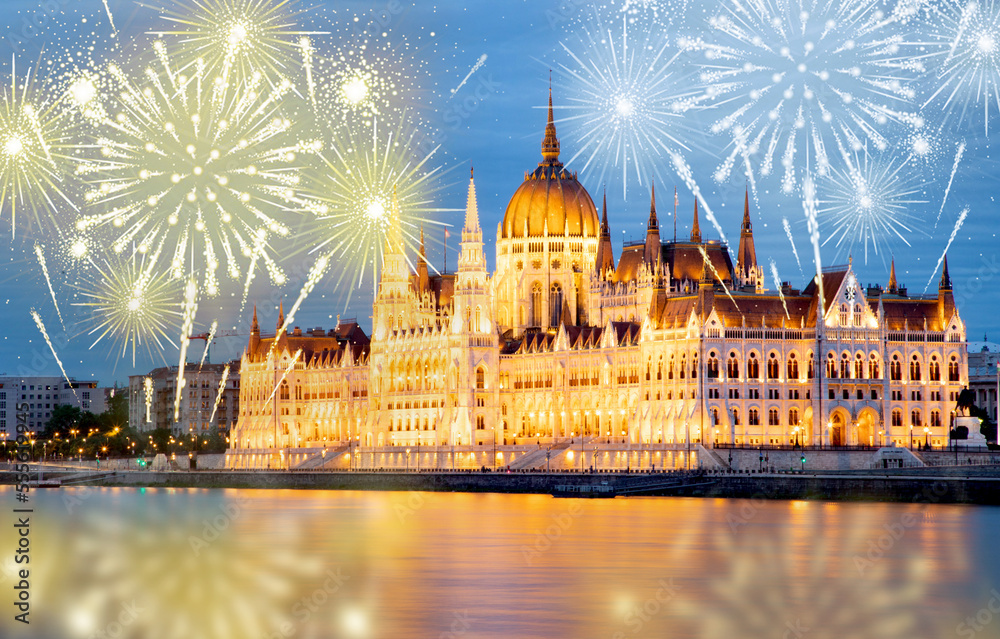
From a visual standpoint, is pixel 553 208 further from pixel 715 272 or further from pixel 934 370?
pixel 934 370

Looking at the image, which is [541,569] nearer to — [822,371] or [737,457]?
[737,457]

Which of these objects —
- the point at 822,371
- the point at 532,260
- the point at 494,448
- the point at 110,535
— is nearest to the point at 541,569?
the point at 110,535

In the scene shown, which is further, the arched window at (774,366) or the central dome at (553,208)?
the central dome at (553,208)

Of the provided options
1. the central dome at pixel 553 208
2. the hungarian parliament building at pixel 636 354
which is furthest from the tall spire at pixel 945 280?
the central dome at pixel 553 208

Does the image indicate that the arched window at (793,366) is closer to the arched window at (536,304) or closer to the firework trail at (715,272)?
the firework trail at (715,272)

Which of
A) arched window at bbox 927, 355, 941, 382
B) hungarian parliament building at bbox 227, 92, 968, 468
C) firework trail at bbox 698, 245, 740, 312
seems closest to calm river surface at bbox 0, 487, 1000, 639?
hungarian parliament building at bbox 227, 92, 968, 468

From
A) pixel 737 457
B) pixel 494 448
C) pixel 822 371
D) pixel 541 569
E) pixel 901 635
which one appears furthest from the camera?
pixel 494 448
